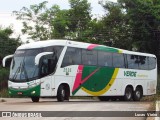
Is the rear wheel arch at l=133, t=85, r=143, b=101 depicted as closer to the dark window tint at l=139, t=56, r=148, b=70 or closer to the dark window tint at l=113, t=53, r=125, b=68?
the dark window tint at l=139, t=56, r=148, b=70

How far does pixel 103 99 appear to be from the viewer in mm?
29484

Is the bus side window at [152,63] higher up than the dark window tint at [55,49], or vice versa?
the dark window tint at [55,49]

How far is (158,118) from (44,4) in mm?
44310

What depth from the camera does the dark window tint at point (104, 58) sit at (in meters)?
26.9

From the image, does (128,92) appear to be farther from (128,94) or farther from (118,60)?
(118,60)

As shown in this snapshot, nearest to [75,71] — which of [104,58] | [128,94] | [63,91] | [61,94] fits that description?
[63,91]

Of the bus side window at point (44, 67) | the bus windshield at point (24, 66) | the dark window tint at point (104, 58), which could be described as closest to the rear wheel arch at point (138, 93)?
the dark window tint at point (104, 58)

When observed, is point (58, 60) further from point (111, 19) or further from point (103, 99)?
point (111, 19)

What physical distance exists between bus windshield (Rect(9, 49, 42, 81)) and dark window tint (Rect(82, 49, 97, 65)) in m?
3.39

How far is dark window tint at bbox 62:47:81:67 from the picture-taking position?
78.9 feet

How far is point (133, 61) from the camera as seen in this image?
98.8 feet

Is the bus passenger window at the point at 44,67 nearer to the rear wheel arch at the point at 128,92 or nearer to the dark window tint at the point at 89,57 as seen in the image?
the dark window tint at the point at 89,57

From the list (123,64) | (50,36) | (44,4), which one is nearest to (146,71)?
(123,64)

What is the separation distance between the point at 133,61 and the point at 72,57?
6915 millimetres
